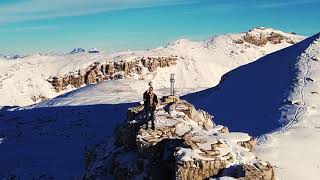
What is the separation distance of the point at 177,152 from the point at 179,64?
331ft

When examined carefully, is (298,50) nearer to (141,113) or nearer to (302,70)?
(302,70)

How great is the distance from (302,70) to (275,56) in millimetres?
7782

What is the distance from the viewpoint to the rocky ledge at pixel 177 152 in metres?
18.9

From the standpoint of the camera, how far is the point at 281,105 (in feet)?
136

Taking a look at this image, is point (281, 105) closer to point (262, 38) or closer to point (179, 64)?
point (179, 64)

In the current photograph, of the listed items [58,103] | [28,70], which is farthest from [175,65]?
[58,103]

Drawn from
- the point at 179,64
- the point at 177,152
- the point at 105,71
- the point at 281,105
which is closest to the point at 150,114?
the point at 177,152

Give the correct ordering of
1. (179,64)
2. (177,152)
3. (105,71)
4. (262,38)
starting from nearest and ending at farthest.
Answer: (177,152), (105,71), (179,64), (262,38)

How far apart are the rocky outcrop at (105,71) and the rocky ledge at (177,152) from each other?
84.0 m

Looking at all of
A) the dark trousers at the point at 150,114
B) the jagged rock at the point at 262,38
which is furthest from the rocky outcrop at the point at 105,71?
the dark trousers at the point at 150,114

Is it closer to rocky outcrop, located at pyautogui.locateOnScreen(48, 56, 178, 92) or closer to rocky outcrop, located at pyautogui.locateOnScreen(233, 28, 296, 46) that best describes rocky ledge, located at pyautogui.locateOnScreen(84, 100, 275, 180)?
rocky outcrop, located at pyautogui.locateOnScreen(48, 56, 178, 92)

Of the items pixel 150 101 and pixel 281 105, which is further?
pixel 281 105

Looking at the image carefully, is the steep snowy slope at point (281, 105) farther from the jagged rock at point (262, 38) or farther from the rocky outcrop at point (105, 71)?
the jagged rock at point (262, 38)

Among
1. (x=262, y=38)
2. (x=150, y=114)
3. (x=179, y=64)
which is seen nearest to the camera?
(x=150, y=114)
